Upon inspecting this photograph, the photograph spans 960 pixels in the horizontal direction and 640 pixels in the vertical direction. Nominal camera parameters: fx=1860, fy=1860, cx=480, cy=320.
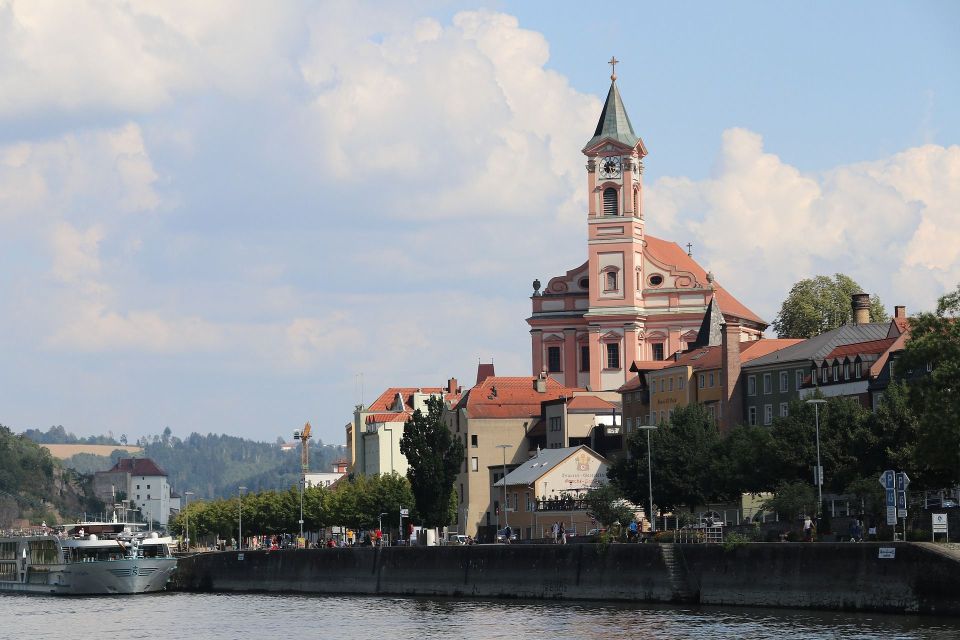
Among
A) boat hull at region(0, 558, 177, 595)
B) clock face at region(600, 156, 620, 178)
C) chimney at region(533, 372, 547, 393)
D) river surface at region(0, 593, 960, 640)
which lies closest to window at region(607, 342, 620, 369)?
chimney at region(533, 372, 547, 393)

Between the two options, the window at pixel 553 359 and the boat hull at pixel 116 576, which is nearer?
the boat hull at pixel 116 576

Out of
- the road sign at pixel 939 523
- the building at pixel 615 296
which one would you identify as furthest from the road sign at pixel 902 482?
the building at pixel 615 296

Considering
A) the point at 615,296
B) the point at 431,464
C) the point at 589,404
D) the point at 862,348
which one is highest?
the point at 615,296

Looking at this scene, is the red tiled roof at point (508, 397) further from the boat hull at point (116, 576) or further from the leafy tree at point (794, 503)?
the leafy tree at point (794, 503)

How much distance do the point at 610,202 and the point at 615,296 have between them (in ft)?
33.5

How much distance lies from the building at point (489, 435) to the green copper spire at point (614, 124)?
97.6ft

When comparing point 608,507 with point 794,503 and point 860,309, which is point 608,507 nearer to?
point 794,503

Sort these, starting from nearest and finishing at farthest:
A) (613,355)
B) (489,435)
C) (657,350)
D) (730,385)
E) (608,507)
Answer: (608,507)
(730,385)
(489,435)
(613,355)
(657,350)

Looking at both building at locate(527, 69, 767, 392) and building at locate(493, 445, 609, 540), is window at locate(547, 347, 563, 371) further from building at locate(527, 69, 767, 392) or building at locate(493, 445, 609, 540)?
building at locate(493, 445, 609, 540)

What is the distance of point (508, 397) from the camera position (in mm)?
173875

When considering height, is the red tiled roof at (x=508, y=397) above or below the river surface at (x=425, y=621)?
above

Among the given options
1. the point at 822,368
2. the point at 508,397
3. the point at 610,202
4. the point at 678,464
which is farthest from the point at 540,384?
the point at 678,464

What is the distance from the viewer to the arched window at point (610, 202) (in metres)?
193

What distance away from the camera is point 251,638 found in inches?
3342
